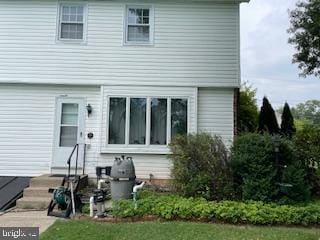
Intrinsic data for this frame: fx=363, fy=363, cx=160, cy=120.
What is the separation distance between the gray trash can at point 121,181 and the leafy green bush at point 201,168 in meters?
1.10

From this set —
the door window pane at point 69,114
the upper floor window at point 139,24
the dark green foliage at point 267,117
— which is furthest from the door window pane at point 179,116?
the dark green foliage at point 267,117

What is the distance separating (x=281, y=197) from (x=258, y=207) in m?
0.91

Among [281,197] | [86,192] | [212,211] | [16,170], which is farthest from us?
[16,170]

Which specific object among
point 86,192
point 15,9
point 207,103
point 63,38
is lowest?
point 86,192

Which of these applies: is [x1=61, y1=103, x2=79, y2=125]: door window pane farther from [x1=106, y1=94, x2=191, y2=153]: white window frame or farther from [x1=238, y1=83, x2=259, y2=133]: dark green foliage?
[x1=238, y1=83, x2=259, y2=133]: dark green foliage

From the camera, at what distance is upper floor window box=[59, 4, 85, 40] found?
11.6 meters

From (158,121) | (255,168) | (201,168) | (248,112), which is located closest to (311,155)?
(255,168)

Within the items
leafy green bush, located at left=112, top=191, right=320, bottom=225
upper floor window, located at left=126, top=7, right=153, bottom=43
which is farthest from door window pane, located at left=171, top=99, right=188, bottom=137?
leafy green bush, located at left=112, top=191, right=320, bottom=225

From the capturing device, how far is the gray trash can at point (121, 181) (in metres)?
8.83

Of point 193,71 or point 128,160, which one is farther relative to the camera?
point 193,71

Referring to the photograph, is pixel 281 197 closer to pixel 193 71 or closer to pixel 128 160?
pixel 128 160

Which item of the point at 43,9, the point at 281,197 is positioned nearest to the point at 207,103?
the point at 281,197

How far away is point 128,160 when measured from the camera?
30.0ft

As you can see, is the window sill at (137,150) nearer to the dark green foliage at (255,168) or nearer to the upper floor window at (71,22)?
the dark green foliage at (255,168)
